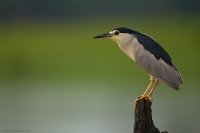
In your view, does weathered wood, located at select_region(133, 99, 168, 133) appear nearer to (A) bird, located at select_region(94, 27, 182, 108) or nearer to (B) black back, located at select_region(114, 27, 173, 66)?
(A) bird, located at select_region(94, 27, 182, 108)

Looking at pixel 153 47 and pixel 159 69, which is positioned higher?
pixel 153 47

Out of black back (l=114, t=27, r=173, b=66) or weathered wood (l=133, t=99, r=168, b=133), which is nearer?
weathered wood (l=133, t=99, r=168, b=133)

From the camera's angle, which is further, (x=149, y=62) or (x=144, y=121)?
(x=149, y=62)

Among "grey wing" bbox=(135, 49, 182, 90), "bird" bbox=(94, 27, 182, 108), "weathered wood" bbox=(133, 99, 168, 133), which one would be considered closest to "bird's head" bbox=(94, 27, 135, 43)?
"bird" bbox=(94, 27, 182, 108)

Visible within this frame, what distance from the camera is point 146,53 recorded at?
2.23 metres

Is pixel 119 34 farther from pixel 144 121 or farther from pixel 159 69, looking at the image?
pixel 144 121

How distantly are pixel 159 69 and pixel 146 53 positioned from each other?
115 millimetres

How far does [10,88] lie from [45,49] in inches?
17.5

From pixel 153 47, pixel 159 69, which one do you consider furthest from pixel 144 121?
pixel 153 47

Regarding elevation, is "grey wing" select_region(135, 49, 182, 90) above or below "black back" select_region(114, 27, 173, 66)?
below

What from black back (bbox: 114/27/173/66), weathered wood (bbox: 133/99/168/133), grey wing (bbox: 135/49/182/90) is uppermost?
black back (bbox: 114/27/173/66)

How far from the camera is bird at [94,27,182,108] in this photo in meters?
2.18

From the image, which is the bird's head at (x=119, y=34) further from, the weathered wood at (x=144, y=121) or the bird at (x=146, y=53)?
the weathered wood at (x=144, y=121)

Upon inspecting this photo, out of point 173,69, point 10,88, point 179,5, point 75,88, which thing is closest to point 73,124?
point 75,88
